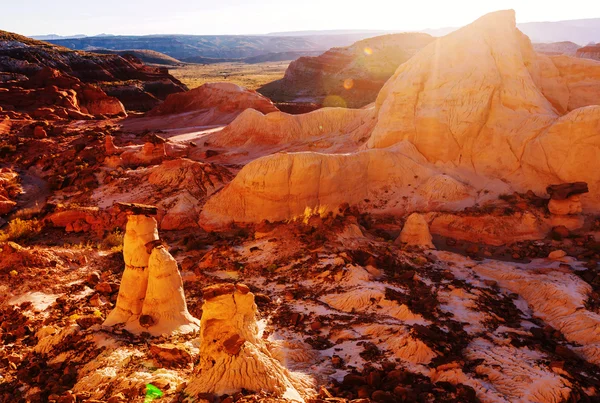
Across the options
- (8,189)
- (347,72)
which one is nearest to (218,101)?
(8,189)

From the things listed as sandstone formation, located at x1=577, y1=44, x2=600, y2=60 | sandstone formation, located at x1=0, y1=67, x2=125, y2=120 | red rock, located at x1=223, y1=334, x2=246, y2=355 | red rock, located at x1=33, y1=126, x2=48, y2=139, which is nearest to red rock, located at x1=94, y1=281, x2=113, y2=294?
red rock, located at x1=223, y1=334, x2=246, y2=355

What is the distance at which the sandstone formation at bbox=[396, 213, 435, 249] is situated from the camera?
571 inches

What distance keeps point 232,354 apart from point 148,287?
329 centimetres

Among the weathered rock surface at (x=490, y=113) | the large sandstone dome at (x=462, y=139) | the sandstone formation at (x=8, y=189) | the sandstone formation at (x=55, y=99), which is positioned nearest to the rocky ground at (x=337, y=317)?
A: the large sandstone dome at (x=462, y=139)

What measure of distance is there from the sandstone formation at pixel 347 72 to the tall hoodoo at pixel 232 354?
50.1 meters

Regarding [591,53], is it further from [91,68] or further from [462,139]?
[91,68]

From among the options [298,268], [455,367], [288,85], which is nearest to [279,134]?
[298,268]

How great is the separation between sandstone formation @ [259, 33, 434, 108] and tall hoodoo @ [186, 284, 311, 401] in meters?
50.1

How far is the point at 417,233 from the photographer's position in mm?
14531

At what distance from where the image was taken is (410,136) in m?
18.5

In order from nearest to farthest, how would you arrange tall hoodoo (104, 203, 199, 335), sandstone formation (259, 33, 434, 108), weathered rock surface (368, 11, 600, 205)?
tall hoodoo (104, 203, 199, 335), weathered rock surface (368, 11, 600, 205), sandstone formation (259, 33, 434, 108)

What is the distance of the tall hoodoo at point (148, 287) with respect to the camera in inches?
343

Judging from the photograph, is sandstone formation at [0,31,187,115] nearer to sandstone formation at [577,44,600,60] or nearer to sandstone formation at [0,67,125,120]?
sandstone formation at [0,67,125,120]

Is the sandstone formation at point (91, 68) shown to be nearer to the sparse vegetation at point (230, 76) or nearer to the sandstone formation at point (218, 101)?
the sandstone formation at point (218, 101)
